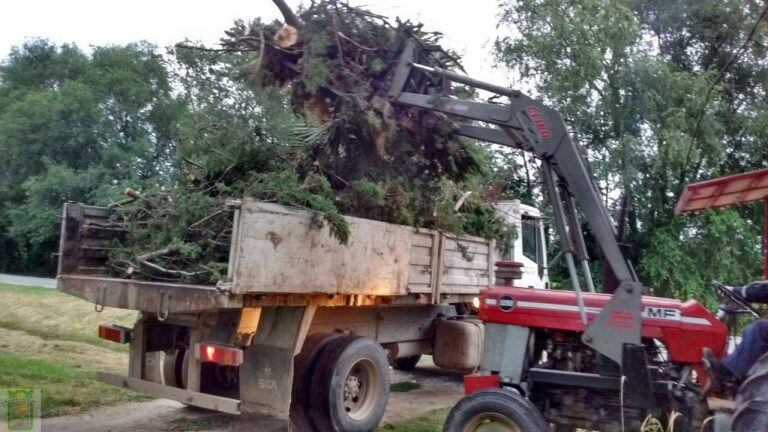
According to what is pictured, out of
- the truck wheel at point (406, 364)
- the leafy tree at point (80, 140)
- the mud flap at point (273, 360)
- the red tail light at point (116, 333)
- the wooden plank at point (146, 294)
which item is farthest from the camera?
the leafy tree at point (80, 140)

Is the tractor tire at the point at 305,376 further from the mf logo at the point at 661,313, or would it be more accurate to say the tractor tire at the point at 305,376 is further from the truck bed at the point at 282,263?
the mf logo at the point at 661,313

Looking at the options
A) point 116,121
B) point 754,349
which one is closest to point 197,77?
point 754,349

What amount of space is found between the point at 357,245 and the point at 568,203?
2.24 metres

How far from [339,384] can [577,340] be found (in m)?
2.36

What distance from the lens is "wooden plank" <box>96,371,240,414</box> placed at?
20.5ft

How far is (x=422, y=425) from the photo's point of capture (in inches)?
317

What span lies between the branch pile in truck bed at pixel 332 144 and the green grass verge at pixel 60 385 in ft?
6.69

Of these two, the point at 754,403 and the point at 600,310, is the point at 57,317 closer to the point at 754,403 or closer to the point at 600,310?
the point at 600,310

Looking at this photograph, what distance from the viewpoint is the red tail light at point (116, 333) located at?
285 inches

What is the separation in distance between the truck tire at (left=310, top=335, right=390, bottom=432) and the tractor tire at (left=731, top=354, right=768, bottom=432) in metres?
3.52

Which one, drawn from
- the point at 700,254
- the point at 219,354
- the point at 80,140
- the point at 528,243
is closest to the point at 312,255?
the point at 219,354

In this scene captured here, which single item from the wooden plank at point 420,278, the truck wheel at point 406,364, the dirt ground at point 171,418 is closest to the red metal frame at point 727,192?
the wooden plank at point 420,278

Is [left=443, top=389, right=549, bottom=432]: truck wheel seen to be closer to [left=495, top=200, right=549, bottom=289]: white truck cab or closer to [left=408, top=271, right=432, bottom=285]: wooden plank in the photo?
[left=408, top=271, right=432, bottom=285]: wooden plank

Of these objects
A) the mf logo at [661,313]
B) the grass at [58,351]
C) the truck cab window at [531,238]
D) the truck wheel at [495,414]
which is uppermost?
the truck cab window at [531,238]
